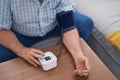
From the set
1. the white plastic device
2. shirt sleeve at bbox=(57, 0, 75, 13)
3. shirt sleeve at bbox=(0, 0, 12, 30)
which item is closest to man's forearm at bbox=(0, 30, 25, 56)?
shirt sleeve at bbox=(0, 0, 12, 30)

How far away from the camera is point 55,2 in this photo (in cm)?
97

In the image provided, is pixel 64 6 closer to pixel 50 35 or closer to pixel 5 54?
pixel 50 35

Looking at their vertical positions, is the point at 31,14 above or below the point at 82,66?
above

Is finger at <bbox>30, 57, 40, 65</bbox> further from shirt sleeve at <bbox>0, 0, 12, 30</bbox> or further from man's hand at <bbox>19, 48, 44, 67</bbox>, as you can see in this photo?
shirt sleeve at <bbox>0, 0, 12, 30</bbox>

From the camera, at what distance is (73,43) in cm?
94

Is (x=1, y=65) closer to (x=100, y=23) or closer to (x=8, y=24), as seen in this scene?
(x=8, y=24)

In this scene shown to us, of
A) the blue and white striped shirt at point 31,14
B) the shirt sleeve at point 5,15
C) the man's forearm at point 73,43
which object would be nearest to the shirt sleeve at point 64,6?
the blue and white striped shirt at point 31,14

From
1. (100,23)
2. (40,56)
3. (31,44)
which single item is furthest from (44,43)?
(100,23)

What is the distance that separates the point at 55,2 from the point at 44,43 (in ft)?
0.67

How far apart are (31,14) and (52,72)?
0.28 meters

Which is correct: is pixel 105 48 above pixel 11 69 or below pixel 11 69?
below

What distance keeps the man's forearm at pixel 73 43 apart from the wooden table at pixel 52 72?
0.13 feet

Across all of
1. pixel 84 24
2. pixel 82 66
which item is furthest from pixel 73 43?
pixel 84 24

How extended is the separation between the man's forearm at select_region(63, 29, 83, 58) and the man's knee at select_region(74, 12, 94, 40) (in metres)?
0.17
